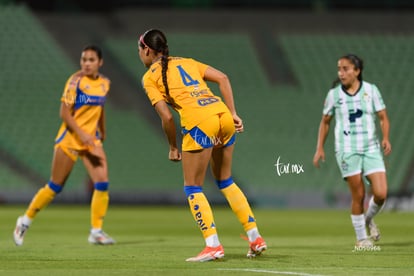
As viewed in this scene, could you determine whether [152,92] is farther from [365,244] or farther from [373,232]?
[373,232]

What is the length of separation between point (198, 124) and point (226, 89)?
1.29ft

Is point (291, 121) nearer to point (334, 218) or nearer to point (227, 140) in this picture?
point (334, 218)

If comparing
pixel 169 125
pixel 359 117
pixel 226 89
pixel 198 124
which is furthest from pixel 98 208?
pixel 226 89

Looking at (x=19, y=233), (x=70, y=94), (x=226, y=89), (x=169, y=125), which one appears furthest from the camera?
(x=70, y=94)

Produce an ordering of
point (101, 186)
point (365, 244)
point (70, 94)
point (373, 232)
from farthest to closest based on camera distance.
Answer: point (101, 186) → point (70, 94) → point (373, 232) → point (365, 244)

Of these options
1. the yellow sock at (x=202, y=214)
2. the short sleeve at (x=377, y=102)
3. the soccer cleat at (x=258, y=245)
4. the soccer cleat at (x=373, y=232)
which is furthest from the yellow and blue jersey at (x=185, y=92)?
the soccer cleat at (x=373, y=232)

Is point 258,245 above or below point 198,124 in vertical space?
below

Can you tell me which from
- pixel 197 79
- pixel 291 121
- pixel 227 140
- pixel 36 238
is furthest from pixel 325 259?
pixel 291 121

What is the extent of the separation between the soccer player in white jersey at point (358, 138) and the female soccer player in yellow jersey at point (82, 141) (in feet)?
9.59

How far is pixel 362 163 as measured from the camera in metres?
9.73

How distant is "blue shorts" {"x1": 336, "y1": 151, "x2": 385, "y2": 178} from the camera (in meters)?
9.68

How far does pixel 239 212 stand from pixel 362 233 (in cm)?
196

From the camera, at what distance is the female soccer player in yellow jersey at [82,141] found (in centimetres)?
1107

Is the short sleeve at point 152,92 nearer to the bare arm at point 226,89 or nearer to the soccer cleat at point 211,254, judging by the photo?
the bare arm at point 226,89
